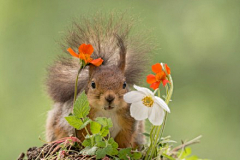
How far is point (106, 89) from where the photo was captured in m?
1.62

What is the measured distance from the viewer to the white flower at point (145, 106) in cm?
151

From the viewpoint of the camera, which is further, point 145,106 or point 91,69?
point 91,69

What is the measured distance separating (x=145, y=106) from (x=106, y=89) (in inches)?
6.8

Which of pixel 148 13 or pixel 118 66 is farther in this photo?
pixel 148 13

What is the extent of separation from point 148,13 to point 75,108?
7.20ft

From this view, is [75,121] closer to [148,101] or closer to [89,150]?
[89,150]

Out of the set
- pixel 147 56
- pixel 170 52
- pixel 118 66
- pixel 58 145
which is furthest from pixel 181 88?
pixel 58 145

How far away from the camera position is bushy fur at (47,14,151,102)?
6.06 feet

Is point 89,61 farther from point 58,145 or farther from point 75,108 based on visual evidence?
point 58,145

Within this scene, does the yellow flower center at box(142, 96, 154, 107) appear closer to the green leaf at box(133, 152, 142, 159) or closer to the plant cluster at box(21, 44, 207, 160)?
the plant cluster at box(21, 44, 207, 160)

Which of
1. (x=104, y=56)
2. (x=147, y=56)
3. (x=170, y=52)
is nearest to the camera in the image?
(x=104, y=56)

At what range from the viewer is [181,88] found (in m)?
3.47

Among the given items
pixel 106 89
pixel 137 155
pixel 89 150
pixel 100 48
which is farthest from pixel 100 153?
pixel 100 48

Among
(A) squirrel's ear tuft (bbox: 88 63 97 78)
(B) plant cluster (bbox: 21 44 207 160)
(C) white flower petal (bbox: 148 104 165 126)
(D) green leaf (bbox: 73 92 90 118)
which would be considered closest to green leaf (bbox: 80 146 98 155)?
(B) plant cluster (bbox: 21 44 207 160)
